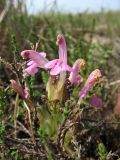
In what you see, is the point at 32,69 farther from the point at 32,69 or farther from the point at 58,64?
the point at 58,64

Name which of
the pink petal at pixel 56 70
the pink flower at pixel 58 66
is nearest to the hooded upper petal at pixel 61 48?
the pink flower at pixel 58 66

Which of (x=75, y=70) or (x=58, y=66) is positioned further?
(x=75, y=70)

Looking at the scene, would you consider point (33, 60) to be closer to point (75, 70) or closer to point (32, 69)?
point (32, 69)

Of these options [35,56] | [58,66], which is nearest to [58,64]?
[58,66]

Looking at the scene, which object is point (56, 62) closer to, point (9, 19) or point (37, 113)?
point (37, 113)

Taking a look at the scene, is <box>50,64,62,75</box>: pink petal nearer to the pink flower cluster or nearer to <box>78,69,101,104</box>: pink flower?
the pink flower cluster

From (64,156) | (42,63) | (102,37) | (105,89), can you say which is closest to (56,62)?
(42,63)

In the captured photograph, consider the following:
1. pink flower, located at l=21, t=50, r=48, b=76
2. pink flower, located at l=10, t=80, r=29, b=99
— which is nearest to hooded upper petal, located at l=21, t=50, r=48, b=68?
pink flower, located at l=21, t=50, r=48, b=76

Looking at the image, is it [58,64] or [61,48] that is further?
[61,48]

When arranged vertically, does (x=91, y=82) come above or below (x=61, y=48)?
below
